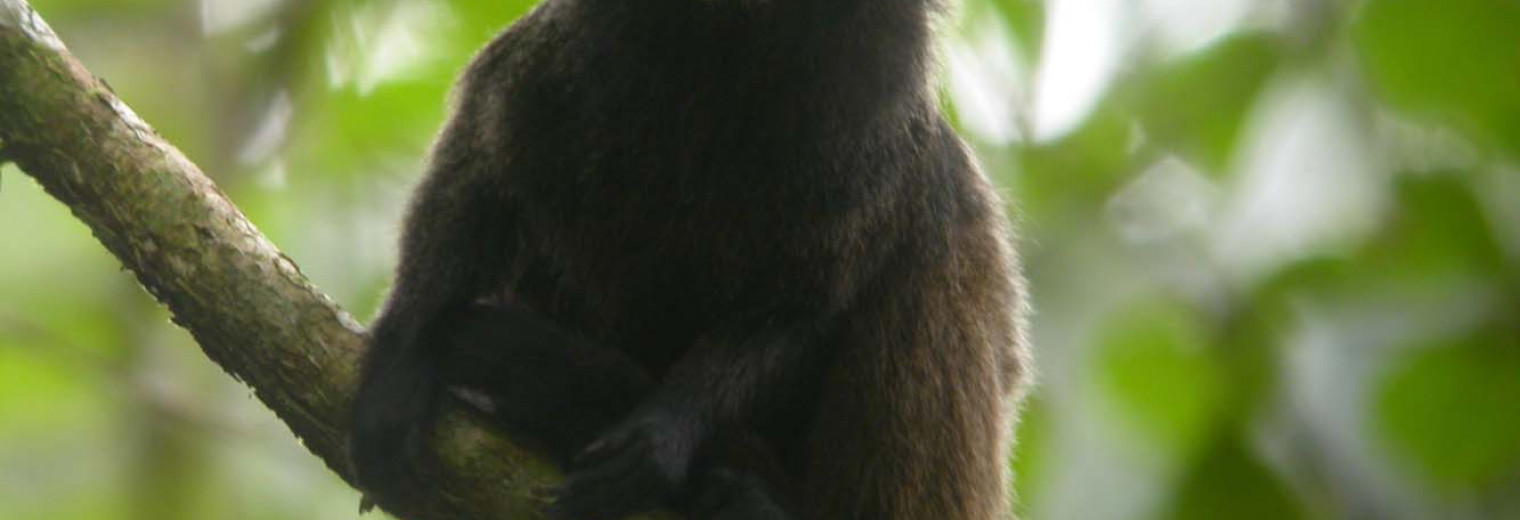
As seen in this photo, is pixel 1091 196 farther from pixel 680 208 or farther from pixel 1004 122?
pixel 680 208

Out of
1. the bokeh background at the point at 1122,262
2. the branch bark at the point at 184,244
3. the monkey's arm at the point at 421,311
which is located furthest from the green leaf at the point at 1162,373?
the monkey's arm at the point at 421,311

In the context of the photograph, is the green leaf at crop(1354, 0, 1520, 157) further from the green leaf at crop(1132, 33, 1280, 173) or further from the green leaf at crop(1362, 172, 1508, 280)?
the green leaf at crop(1132, 33, 1280, 173)

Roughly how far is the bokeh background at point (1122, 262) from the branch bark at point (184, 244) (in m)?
0.84

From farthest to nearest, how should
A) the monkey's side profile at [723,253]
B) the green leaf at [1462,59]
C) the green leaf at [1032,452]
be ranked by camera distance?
the green leaf at [1032,452] → the monkey's side profile at [723,253] → the green leaf at [1462,59]

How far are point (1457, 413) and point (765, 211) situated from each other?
126cm

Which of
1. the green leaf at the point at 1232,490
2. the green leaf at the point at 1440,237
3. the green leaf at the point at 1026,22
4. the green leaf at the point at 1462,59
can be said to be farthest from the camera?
the green leaf at the point at 1026,22

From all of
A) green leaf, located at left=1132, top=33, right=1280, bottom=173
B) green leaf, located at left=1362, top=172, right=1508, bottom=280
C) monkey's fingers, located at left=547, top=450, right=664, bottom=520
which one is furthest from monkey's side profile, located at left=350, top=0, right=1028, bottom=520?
green leaf, located at left=1362, top=172, right=1508, bottom=280

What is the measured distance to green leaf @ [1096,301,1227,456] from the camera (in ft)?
10.1

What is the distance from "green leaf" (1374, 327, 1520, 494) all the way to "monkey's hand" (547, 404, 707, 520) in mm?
1124

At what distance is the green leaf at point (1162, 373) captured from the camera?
308cm

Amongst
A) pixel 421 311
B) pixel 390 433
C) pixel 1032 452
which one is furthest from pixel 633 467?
pixel 1032 452

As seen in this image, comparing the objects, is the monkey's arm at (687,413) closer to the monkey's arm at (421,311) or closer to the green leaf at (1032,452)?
the monkey's arm at (421,311)

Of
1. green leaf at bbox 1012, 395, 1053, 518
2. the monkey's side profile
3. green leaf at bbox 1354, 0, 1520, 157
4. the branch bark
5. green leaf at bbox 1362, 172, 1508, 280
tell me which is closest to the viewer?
green leaf at bbox 1354, 0, 1520, 157

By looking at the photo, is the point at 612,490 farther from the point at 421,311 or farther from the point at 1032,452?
the point at 1032,452
